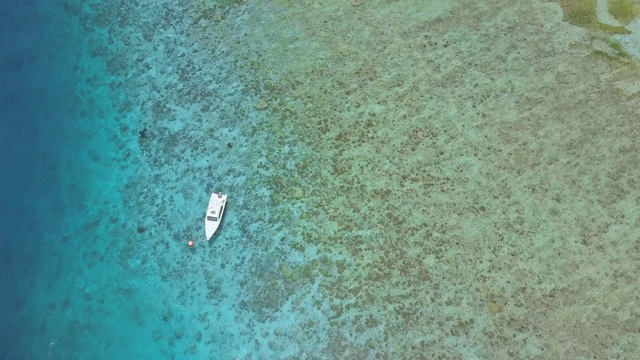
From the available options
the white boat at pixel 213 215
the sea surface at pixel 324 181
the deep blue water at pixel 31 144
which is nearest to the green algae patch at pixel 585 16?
the sea surface at pixel 324 181

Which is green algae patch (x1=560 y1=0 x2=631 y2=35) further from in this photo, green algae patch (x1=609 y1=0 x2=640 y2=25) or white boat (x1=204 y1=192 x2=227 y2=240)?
white boat (x1=204 y1=192 x2=227 y2=240)

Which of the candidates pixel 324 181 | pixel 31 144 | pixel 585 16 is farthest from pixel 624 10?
pixel 31 144

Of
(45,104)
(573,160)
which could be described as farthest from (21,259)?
(573,160)

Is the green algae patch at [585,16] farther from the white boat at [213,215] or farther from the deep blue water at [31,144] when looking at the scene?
the deep blue water at [31,144]

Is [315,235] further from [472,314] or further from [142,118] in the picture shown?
[142,118]

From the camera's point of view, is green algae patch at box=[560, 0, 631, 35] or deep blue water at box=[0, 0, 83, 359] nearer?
deep blue water at box=[0, 0, 83, 359]

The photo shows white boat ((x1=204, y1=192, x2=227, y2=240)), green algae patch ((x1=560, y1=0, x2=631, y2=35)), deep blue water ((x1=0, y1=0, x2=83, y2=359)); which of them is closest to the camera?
white boat ((x1=204, y1=192, x2=227, y2=240))

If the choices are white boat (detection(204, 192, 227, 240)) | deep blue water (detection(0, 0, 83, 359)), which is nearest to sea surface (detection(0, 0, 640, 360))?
deep blue water (detection(0, 0, 83, 359))
